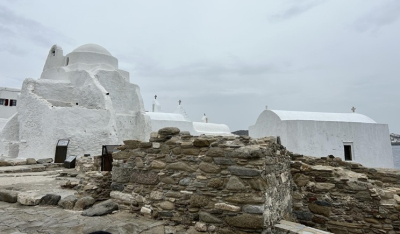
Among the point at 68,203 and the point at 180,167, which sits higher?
the point at 180,167

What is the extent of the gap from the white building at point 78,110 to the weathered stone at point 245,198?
14.6 meters

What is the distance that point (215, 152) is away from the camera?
315 centimetres

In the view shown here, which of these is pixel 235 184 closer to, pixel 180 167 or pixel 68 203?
pixel 180 167

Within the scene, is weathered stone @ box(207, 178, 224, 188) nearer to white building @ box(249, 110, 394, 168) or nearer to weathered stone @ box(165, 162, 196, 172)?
weathered stone @ box(165, 162, 196, 172)

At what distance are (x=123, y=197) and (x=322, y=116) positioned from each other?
14512 millimetres

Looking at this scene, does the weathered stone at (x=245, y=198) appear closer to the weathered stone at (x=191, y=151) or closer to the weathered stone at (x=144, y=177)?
the weathered stone at (x=191, y=151)

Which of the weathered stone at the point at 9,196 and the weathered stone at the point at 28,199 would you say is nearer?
the weathered stone at the point at 28,199

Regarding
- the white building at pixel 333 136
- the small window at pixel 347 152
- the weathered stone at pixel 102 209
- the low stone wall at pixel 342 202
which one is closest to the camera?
the weathered stone at pixel 102 209

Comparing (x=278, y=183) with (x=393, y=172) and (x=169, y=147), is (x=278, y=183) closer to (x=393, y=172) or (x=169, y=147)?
(x=169, y=147)

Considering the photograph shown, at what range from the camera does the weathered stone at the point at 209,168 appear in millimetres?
3113

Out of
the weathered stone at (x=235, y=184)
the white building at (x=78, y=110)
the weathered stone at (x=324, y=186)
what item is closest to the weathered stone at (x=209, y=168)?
the weathered stone at (x=235, y=184)

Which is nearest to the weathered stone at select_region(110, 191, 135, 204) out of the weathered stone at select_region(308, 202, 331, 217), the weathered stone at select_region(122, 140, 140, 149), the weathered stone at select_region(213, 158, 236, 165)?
the weathered stone at select_region(122, 140, 140, 149)

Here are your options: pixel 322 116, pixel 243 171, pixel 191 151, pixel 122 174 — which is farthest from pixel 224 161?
pixel 322 116

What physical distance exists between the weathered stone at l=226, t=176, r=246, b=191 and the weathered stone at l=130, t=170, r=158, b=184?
46.7 inches
